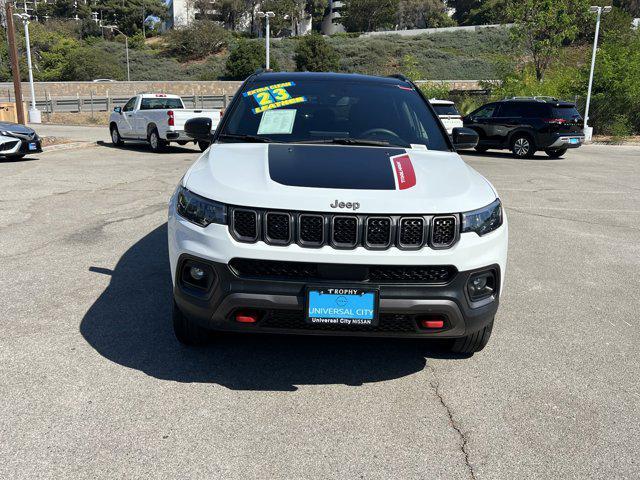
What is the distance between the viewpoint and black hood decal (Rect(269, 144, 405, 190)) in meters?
3.27

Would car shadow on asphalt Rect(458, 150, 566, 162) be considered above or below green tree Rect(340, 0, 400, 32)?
below

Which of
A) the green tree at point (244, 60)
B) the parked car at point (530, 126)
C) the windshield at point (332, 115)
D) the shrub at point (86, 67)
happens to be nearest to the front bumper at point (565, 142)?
the parked car at point (530, 126)

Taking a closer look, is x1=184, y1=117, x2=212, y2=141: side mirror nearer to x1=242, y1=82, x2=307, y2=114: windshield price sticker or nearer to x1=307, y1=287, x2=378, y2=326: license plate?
x1=242, y1=82, x2=307, y2=114: windshield price sticker

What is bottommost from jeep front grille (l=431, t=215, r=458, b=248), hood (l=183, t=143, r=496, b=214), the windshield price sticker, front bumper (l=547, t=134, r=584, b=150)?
front bumper (l=547, t=134, r=584, b=150)

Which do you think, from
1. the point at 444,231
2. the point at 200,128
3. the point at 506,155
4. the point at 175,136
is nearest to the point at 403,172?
the point at 444,231

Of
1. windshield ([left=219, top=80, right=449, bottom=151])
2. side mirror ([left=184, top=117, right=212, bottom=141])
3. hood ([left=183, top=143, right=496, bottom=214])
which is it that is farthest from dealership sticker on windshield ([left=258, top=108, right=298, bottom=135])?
side mirror ([left=184, top=117, right=212, bottom=141])

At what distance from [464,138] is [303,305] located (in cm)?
259

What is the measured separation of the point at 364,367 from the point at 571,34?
32.4m

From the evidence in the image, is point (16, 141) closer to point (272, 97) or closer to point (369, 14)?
point (272, 97)

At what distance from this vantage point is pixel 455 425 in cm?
314

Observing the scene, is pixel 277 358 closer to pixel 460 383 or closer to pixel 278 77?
pixel 460 383

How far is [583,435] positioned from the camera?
121 inches

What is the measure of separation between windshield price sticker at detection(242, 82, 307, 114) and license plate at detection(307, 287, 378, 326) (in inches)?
80.7

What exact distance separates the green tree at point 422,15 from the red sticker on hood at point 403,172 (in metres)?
112
